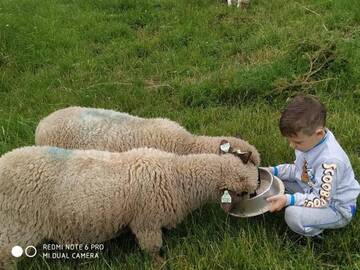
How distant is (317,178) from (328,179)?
0.11 m

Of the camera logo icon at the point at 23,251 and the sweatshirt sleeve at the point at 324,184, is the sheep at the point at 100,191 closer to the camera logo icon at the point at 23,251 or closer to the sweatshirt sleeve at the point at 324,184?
the camera logo icon at the point at 23,251

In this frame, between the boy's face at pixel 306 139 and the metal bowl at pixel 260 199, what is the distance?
0.41 m

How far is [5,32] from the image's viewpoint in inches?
319

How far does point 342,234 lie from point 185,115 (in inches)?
103

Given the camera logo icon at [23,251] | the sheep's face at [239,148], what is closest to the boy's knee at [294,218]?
the sheep's face at [239,148]

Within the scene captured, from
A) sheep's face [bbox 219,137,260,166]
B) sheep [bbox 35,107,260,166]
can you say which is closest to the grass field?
sheep's face [bbox 219,137,260,166]

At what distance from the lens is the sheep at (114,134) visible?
4629 mm

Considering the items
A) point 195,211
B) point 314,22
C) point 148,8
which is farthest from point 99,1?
point 195,211

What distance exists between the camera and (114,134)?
4676 millimetres

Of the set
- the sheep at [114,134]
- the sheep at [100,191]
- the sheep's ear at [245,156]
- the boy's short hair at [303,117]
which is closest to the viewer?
the boy's short hair at [303,117]

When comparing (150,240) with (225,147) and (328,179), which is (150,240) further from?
(328,179)

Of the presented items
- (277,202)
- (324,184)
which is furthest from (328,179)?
(277,202)

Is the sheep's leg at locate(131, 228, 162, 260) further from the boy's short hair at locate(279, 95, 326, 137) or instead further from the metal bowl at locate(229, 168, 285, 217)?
the boy's short hair at locate(279, 95, 326, 137)

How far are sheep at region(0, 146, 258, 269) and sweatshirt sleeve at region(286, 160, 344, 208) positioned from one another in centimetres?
46
